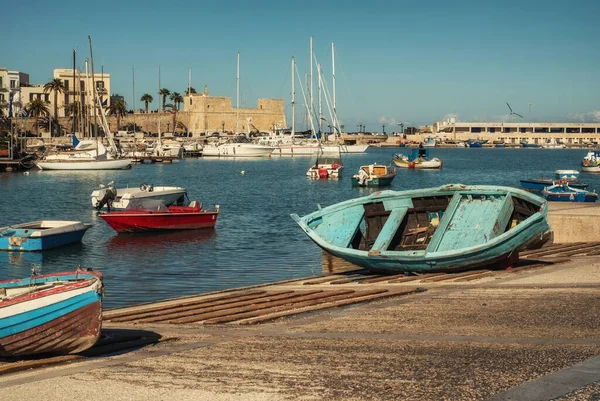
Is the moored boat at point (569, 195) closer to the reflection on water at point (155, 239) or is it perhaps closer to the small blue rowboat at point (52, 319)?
the reflection on water at point (155, 239)

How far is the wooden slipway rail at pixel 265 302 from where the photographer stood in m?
10.9

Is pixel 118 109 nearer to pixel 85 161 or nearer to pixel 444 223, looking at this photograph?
pixel 85 161

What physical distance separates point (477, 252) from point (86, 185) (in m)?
53.2

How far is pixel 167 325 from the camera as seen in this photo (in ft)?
40.2

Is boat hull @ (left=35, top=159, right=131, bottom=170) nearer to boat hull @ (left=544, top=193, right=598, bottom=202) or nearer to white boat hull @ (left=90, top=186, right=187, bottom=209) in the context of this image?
white boat hull @ (left=90, top=186, right=187, bottom=209)

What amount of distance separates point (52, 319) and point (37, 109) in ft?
415

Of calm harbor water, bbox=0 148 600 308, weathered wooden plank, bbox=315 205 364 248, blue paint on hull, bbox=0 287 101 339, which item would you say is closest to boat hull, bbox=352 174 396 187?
calm harbor water, bbox=0 148 600 308

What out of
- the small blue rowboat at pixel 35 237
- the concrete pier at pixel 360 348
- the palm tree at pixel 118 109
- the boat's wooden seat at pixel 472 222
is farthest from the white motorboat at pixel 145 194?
the palm tree at pixel 118 109

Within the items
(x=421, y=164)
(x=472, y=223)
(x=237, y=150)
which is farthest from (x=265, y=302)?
(x=237, y=150)

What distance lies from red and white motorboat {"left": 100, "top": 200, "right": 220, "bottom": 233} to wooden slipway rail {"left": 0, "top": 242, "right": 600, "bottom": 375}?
1503 centimetres

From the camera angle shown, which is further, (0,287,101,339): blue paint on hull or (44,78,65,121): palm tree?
(44,78,65,121): palm tree

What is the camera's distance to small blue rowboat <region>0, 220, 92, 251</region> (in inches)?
1063

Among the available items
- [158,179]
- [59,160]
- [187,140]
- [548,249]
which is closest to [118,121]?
[187,140]

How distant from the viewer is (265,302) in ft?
45.5
